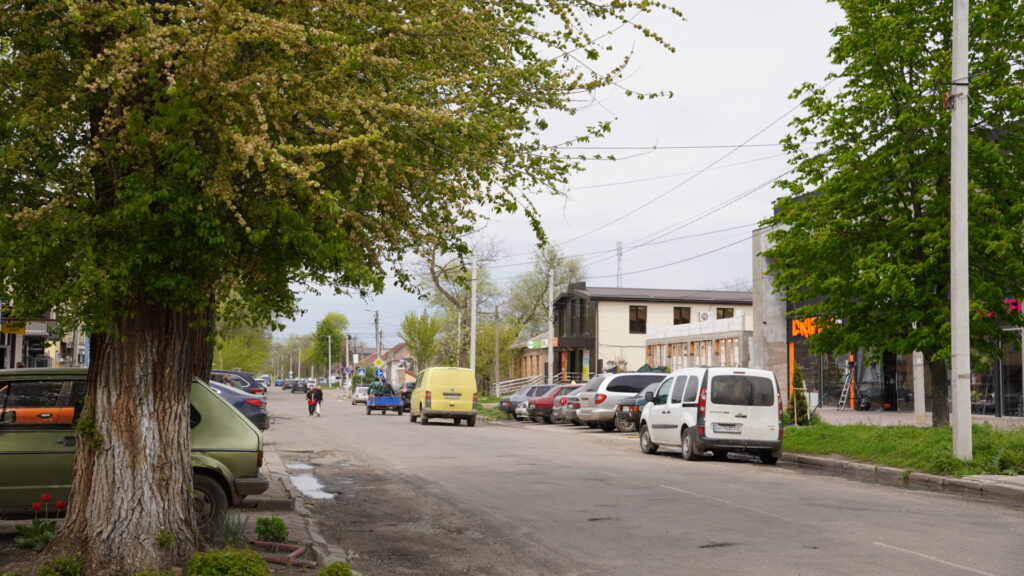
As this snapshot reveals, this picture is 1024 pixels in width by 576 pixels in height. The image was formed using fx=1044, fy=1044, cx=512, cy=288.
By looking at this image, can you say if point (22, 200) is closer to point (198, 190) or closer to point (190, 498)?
point (198, 190)

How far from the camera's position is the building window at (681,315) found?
6831 centimetres

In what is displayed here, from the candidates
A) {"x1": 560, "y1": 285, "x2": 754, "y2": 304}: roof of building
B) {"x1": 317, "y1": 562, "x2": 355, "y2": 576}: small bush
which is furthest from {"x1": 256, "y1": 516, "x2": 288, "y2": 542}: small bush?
{"x1": 560, "y1": 285, "x2": 754, "y2": 304}: roof of building

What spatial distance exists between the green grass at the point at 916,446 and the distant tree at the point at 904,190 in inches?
59.1

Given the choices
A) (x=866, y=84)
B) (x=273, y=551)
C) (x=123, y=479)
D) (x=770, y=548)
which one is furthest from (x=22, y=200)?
(x=866, y=84)

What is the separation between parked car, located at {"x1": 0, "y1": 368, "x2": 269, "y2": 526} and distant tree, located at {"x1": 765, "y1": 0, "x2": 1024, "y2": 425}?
12847 mm

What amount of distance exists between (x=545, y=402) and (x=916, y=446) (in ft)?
76.8

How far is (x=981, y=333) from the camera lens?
19391 millimetres

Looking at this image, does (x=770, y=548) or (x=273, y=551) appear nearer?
(x=273, y=551)

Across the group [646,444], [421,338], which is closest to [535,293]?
[421,338]

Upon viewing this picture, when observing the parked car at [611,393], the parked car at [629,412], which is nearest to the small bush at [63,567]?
the parked car at [629,412]

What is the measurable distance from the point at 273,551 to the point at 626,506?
5436 millimetres

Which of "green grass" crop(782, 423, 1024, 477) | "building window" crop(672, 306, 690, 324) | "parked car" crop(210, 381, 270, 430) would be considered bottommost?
"green grass" crop(782, 423, 1024, 477)

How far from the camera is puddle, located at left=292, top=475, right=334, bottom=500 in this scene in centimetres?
1442

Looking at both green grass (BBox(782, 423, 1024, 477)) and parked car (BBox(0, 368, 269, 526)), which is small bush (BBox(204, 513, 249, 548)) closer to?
parked car (BBox(0, 368, 269, 526))
